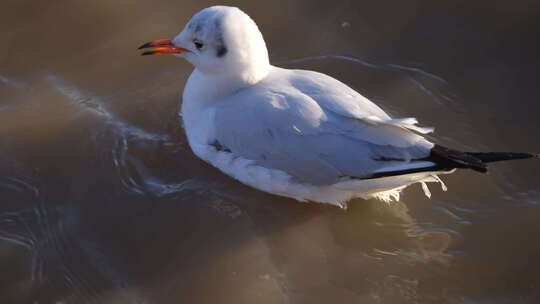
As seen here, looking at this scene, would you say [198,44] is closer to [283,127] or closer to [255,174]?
[283,127]

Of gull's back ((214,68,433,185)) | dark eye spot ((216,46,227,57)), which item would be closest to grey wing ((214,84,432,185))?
gull's back ((214,68,433,185))

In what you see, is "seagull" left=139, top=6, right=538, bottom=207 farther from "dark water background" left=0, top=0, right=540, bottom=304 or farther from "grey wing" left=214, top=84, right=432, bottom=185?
"dark water background" left=0, top=0, right=540, bottom=304

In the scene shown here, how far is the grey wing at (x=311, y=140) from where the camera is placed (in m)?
4.10

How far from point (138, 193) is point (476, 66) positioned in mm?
3128

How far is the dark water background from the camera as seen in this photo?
160 inches

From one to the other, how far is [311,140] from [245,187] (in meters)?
0.75

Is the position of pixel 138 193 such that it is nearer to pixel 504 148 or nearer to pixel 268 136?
pixel 268 136

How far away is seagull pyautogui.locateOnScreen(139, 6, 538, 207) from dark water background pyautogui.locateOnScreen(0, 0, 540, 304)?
291mm

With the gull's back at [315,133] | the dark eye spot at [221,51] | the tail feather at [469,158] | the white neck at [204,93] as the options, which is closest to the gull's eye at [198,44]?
the dark eye spot at [221,51]

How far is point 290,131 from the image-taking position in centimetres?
420

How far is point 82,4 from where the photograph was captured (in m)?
5.90

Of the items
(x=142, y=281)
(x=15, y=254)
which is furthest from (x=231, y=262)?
(x=15, y=254)

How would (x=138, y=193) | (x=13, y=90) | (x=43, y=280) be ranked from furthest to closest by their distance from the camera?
(x=13, y=90)
(x=138, y=193)
(x=43, y=280)

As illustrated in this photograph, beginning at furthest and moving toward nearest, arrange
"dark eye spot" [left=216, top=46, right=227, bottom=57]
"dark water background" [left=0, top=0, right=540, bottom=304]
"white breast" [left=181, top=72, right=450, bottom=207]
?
"dark eye spot" [left=216, top=46, right=227, bottom=57] < "white breast" [left=181, top=72, right=450, bottom=207] < "dark water background" [left=0, top=0, right=540, bottom=304]
